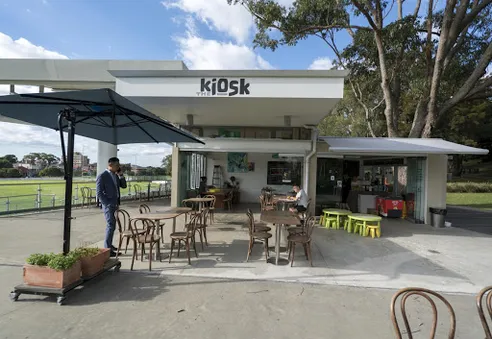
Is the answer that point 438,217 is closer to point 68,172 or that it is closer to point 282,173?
point 282,173

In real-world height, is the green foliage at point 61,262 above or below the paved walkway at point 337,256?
above

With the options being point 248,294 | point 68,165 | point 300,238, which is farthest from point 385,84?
point 68,165

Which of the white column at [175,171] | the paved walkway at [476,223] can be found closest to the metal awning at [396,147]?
the paved walkway at [476,223]

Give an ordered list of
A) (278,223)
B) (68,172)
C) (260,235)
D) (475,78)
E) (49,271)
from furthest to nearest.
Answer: (475,78), (260,235), (278,223), (68,172), (49,271)

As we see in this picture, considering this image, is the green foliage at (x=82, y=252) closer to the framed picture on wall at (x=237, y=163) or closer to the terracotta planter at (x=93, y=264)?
the terracotta planter at (x=93, y=264)

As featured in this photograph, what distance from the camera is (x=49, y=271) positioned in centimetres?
Answer: 324

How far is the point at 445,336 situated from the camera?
282 centimetres

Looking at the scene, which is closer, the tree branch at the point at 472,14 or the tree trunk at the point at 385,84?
the tree branch at the point at 472,14

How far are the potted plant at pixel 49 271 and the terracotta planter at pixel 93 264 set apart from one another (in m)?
0.28

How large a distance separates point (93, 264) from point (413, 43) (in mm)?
13312

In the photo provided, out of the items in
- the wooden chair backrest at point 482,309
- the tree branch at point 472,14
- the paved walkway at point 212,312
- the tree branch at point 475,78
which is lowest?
the paved walkway at point 212,312

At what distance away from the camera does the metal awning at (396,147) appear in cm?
785

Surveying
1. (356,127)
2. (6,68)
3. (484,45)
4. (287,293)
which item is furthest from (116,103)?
(356,127)

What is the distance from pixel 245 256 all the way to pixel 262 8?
36.0 feet
